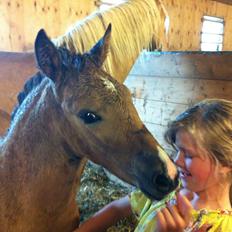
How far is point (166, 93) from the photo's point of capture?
7.07 feet

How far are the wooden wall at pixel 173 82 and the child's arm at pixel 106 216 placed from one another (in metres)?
0.83

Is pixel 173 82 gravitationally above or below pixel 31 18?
below

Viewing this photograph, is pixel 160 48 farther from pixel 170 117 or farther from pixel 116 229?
pixel 116 229

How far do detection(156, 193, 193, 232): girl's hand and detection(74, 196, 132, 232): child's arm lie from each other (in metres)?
0.38

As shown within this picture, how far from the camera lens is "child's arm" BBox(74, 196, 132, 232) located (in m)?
1.30

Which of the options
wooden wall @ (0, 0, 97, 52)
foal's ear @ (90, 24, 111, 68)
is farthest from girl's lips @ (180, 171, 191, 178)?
wooden wall @ (0, 0, 97, 52)

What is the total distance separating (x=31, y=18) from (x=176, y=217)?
2987 millimetres

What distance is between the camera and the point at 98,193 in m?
2.27

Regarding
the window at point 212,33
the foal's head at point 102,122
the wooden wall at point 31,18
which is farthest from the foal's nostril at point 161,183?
the window at point 212,33

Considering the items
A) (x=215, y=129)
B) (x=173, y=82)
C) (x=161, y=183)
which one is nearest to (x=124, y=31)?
(x=173, y=82)

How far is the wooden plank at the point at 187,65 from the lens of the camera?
5.83ft

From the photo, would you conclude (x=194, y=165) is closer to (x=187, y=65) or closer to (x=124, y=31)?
(x=187, y=65)

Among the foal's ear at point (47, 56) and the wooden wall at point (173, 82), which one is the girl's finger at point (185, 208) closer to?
the foal's ear at point (47, 56)

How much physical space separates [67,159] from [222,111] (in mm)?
590
